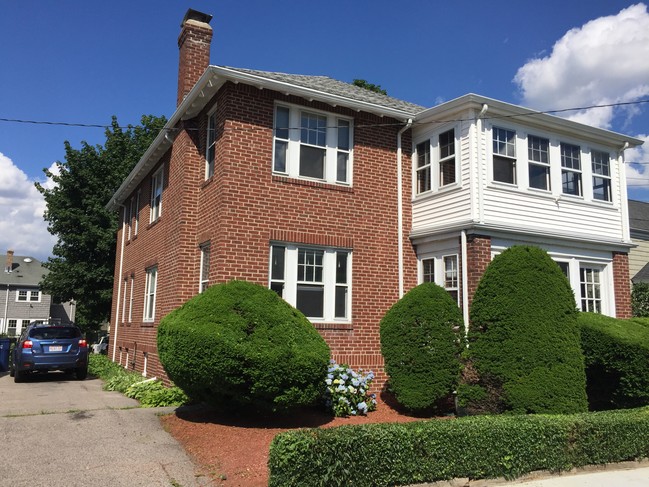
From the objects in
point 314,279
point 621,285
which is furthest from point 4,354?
point 621,285

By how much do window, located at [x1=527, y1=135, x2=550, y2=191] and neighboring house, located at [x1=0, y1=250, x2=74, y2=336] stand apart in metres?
46.4

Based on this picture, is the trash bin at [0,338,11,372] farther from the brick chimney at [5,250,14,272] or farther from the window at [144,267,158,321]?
the brick chimney at [5,250,14,272]

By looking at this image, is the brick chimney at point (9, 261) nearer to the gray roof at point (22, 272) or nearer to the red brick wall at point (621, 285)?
the gray roof at point (22, 272)

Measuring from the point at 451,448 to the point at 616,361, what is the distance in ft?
16.0

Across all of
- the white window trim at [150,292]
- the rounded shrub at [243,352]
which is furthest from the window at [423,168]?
the white window trim at [150,292]

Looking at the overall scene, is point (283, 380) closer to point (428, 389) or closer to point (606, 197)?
point (428, 389)

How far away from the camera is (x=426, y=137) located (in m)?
12.6

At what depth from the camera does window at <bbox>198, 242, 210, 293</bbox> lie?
1155 centimetres

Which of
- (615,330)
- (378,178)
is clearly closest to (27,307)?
(378,178)

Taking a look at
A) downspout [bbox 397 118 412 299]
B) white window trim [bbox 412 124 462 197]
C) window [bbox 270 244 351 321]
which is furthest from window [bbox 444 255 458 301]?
window [bbox 270 244 351 321]

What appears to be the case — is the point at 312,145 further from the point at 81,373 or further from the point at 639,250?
the point at 639,250

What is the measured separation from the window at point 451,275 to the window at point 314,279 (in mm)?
2087

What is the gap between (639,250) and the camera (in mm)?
23250

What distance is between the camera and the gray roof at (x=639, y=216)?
76.9 ft
